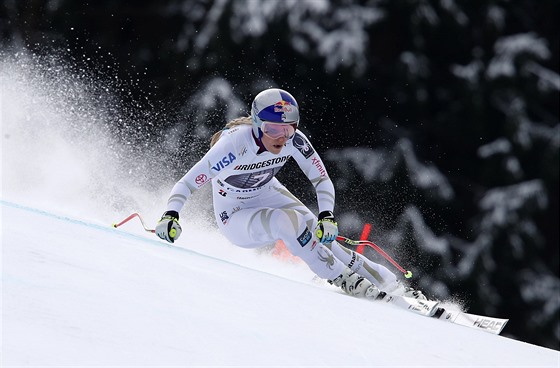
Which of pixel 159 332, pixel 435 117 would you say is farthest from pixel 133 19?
pixel 159 332

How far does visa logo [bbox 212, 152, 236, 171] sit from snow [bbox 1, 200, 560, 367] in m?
0.69

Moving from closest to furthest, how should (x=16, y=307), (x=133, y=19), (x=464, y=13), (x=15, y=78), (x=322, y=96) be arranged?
(x=16, y=307) < (x=15, y=78) < (x=322, y=96) < (x=133, y=19) < (x=464, y=13)

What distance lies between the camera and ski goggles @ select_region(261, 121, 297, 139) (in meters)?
5.99

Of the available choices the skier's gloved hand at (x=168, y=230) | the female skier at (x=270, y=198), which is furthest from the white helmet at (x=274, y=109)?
the skier's gloved hand at (x=168, y=230)

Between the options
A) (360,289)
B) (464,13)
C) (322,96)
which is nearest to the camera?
(360,289)

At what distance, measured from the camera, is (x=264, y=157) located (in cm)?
620

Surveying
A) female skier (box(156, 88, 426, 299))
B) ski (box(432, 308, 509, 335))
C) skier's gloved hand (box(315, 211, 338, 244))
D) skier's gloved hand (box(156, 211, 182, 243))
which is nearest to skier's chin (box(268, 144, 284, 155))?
female skier (box(156, 88, 426, 299))

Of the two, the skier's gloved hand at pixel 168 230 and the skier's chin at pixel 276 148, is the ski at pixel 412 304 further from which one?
the skier's gloved hand at pixel 168 230

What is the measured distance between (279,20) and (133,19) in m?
2.88

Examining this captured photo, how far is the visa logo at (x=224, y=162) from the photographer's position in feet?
19.7

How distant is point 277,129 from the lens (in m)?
6.01

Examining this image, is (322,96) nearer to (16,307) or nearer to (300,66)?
(300,66)

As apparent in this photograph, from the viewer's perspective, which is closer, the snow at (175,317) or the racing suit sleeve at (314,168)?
the snow at (175,317)

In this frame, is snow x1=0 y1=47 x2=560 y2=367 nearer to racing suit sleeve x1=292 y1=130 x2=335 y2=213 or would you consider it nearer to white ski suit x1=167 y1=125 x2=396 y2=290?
white ski suit x1=167 y1=125 x2=396 y2=290
